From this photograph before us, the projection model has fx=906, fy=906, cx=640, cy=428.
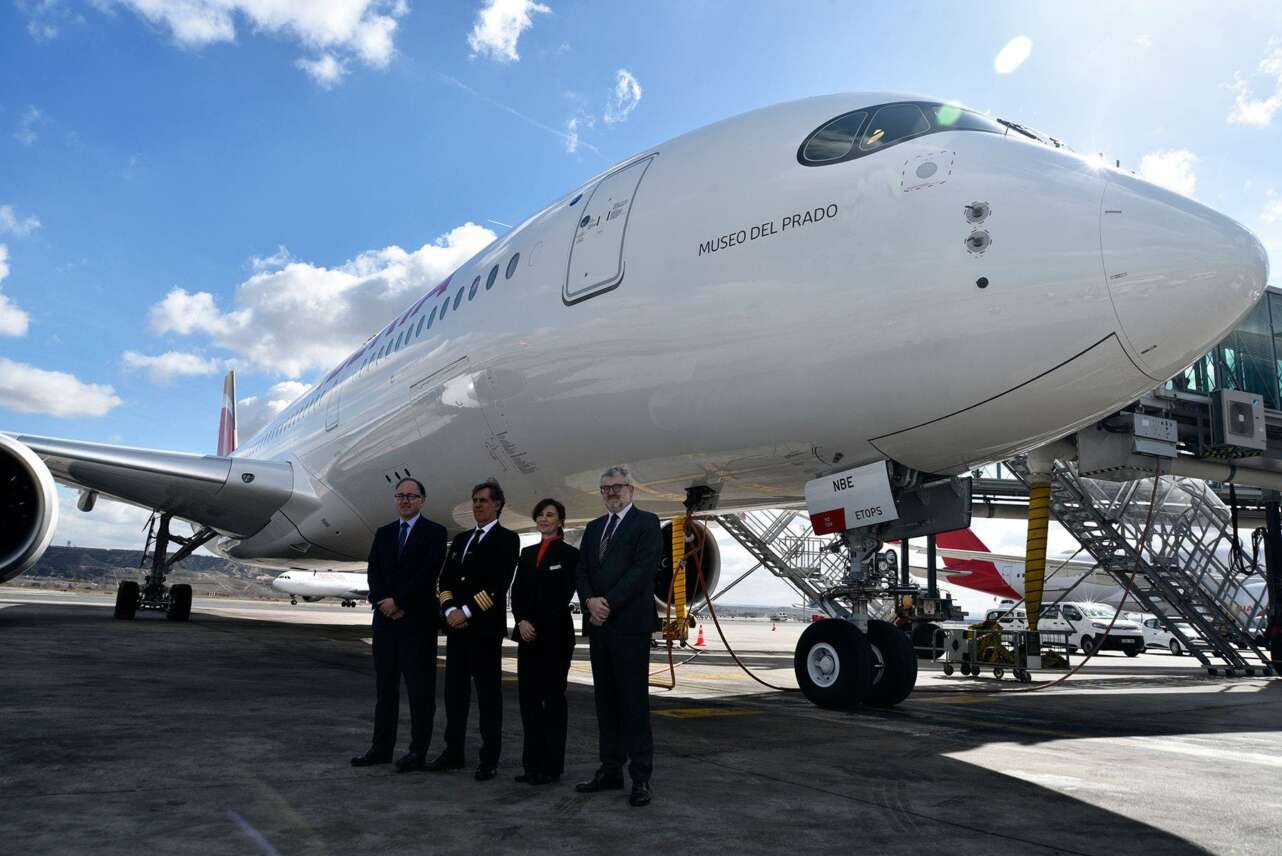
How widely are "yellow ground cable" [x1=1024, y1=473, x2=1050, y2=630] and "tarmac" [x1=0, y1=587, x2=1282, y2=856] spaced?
7.37m

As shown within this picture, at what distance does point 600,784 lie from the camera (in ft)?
12.6

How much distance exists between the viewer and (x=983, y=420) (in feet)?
17.5

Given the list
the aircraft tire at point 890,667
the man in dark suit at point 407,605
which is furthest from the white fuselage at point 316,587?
the man in dark suit at point 407,605

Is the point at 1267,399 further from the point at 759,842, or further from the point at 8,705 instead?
the point at 8,705

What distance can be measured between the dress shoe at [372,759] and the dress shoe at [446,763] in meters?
0.20

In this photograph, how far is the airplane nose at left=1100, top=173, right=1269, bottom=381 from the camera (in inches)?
187

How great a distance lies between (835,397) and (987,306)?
103cm

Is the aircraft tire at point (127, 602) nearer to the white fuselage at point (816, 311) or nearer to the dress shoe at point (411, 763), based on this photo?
the white fuselage at point (816, 311)

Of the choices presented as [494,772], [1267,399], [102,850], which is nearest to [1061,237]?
[494,772]

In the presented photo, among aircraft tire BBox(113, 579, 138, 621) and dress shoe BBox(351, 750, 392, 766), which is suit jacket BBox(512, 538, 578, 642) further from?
aircraft tire BBox(113, 579, 138, 621)

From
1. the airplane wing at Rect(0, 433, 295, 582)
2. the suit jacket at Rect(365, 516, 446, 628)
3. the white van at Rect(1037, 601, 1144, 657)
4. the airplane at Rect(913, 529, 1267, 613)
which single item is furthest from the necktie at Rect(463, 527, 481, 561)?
the airplane at Rect(913, 529, 1267, 613)

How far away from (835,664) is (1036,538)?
1007 cm

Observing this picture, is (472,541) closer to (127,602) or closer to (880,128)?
(880,128)

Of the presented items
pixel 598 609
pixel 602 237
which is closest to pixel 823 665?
pixel 598 609
